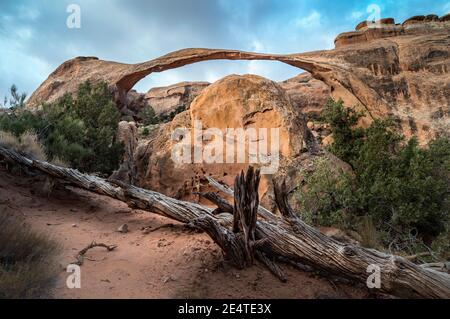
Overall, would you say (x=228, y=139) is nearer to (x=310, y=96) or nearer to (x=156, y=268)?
(x=156, y=268)

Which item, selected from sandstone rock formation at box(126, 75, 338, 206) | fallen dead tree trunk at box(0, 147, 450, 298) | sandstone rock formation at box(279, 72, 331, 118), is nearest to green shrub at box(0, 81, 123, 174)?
sandstone rock formation at box(126, 75, 338, 206)

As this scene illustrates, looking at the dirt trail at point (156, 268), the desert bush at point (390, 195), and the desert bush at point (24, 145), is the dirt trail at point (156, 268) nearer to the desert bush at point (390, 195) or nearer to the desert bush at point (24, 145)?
the desert bush at point (24, 145)

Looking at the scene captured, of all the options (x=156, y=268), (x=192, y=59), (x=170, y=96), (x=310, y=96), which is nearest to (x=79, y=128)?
(x=156, y=268)

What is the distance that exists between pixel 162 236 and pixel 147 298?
5.69ft

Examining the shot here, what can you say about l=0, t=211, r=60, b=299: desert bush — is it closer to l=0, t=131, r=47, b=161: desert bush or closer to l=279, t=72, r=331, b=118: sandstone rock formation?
l=0, t=131, r=47, b=161: desert bush

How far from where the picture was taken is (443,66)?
14.4 m

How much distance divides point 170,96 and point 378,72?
25141 mm

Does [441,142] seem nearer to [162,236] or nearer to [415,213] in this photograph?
[415,213]

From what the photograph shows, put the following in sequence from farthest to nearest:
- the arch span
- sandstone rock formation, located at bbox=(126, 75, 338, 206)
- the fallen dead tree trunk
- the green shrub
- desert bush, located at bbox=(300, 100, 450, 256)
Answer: the arch span → sandstone rock formation, located at bbox=(126, 75, 338, 206) → the green shrub → desert bush, located at bbox=(300, 100, 450, 256) → the fallen dead tree trunk

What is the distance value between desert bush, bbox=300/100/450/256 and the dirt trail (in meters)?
3.58

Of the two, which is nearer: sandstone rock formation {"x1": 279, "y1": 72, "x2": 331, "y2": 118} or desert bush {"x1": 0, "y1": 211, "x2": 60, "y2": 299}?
desert bush {"x1": 0, "y1": 211, "x2": 60, "y2": 299}

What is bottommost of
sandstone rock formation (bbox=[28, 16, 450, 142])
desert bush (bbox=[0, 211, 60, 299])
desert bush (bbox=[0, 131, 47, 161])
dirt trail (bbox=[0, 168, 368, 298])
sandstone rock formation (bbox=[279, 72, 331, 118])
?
Answer: dirt trail (bbox=[0, 168, 368, 298])

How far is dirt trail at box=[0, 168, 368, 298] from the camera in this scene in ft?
10.5

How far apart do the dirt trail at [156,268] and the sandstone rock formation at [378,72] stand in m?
10.6
